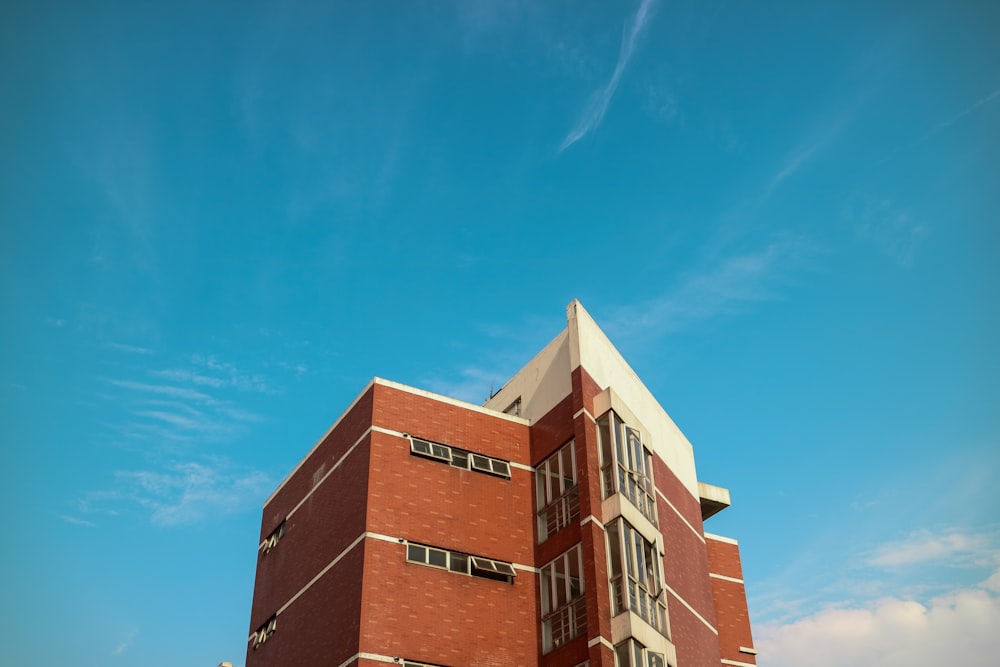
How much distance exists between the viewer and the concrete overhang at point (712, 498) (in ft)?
126


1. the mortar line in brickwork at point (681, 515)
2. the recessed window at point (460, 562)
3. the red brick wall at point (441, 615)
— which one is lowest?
the red brick wall at point (441, 615)

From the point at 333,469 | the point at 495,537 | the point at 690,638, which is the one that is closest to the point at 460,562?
the point at 495,537

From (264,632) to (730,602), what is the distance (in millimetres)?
17224

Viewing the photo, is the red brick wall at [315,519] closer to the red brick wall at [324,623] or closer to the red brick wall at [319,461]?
the red brick wall at [319,461]

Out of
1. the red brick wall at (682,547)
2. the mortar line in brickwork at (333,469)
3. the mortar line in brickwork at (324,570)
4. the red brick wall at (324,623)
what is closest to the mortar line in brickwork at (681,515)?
the red brick wall at (682,547)

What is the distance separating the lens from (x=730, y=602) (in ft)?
124

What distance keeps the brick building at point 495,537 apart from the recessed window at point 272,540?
114mm

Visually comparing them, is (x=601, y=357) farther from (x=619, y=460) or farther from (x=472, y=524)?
(x=472, y=524)

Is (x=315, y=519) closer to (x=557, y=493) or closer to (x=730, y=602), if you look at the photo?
(x=557, y=493)

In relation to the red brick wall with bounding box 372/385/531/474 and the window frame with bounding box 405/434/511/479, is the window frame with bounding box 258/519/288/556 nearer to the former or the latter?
the red brick wall with bounding box 372/385/531/474

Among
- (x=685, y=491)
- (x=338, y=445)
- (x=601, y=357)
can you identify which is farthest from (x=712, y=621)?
(x=338, y=445)

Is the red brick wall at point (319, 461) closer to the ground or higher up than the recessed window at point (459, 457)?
higher up

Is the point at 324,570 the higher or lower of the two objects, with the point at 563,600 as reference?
higher

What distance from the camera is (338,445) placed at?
31.3 meters
